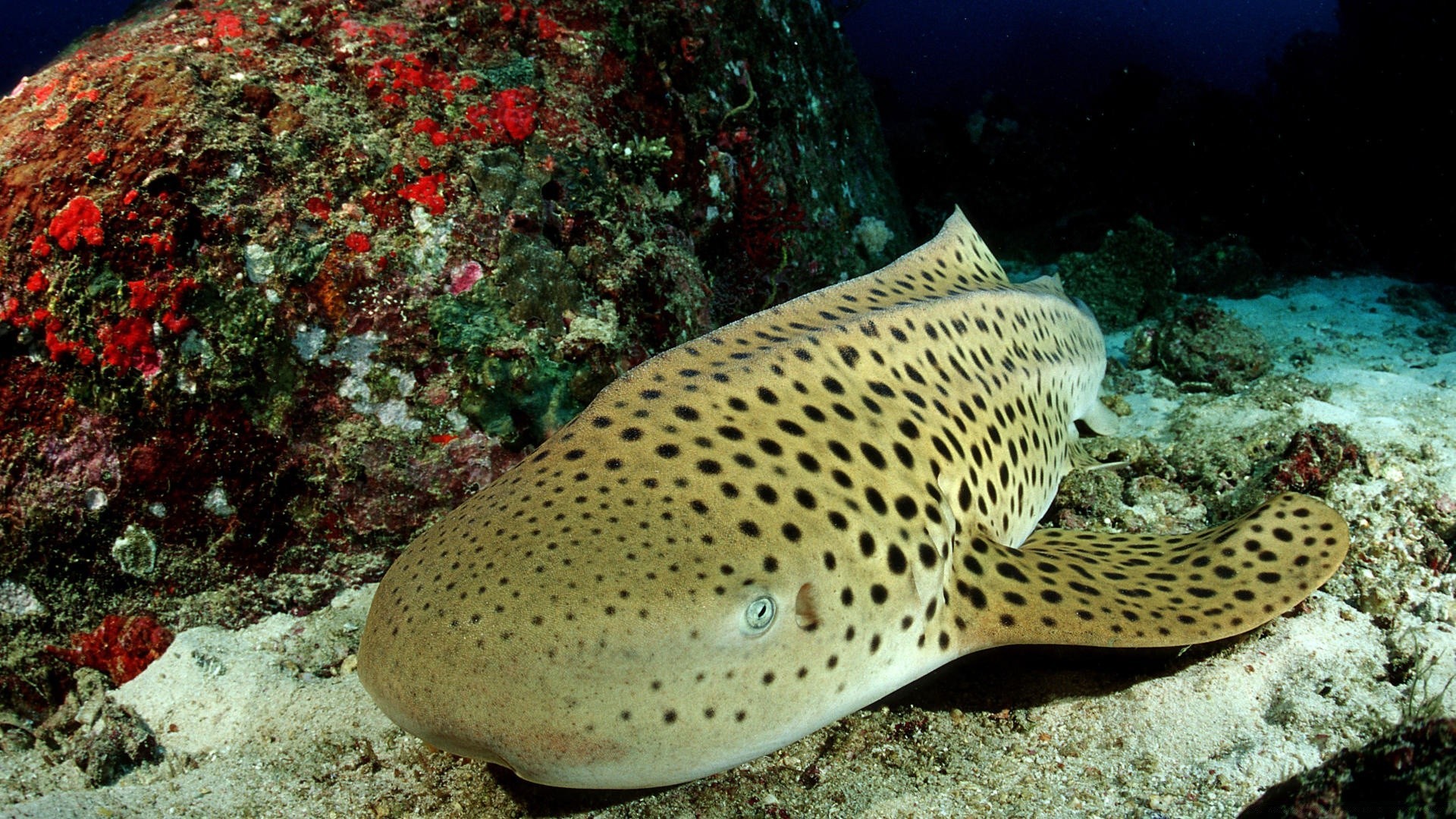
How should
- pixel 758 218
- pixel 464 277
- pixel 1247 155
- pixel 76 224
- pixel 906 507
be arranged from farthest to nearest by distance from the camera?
pixel 1247 155 < pixel 758 218 < pixel 464 277 < pixel 76 224 < pixel 906 507

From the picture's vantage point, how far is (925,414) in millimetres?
3078

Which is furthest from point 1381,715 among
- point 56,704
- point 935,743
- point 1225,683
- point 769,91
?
point 769,91

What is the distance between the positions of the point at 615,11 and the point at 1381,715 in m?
5.08

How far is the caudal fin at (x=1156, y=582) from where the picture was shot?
2541 mm

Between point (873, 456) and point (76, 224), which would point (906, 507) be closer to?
point (873, 456)

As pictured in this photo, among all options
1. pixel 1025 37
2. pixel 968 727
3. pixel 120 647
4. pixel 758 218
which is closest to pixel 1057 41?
pixel 1025 37

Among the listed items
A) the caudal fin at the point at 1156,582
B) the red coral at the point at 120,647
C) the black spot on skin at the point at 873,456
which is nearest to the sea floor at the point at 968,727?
the red coral at the point at 120,647

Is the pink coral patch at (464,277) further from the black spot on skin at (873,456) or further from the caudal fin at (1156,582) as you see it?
the caudal fin at (1156,582)

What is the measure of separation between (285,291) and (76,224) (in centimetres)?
80

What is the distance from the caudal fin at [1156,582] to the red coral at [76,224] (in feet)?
12.3

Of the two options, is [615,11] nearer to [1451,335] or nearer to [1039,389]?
[1039,389]

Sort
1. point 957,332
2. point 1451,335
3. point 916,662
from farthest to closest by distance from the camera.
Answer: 1. point 1451,335
2. point 957,332
3. point 916,662

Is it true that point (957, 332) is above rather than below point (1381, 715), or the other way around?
above

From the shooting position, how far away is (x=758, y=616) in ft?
6.67
